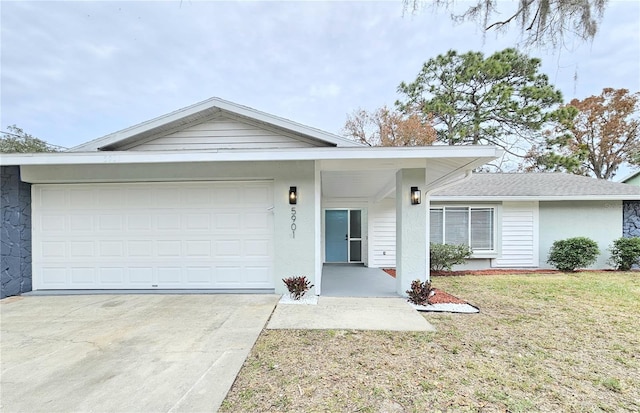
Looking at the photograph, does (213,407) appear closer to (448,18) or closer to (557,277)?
(448,18)

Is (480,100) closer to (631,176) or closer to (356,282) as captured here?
(631,176)

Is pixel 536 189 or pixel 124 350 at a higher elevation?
pixel 536 189

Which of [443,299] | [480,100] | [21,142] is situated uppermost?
[480,100]

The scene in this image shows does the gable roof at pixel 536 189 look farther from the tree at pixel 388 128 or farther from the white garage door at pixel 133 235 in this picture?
the tree at pixel 388 128

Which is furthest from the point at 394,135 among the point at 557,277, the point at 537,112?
the point at 557,277

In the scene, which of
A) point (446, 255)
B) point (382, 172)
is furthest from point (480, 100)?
point (382, 172)

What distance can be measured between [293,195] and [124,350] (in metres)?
3.42

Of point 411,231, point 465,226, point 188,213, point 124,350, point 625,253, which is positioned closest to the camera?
point 124,350

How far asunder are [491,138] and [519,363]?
1901 centimetres

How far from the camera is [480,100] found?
18328 millimetres

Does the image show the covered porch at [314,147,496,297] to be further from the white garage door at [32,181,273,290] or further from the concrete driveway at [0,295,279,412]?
the concrete driveway at [0,295,279,412]

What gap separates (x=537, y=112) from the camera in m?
16.9

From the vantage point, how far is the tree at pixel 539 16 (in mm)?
2918

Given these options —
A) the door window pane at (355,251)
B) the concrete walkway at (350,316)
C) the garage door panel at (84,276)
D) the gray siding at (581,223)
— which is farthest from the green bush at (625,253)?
the garage door panel at (84,276)
